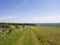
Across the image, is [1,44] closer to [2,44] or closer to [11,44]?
[2,44]

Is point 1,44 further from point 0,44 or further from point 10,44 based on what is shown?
point 10,44

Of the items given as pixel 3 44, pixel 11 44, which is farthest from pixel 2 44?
pixel 11 44

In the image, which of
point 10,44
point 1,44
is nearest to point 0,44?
point 1,44

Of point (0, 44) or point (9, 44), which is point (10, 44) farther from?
point (0, 44)

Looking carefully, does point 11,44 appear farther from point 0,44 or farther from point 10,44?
point 0,44
